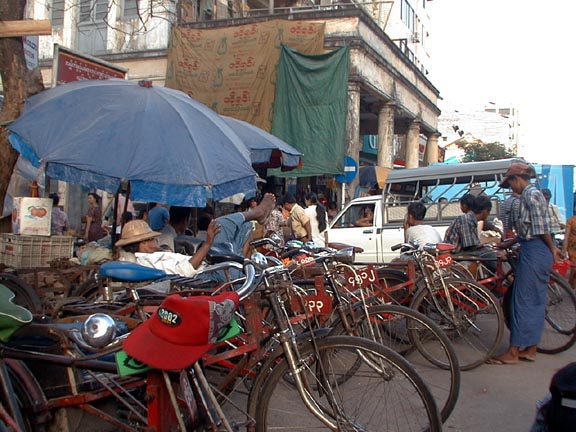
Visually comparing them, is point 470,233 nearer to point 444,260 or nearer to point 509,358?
point 444,260

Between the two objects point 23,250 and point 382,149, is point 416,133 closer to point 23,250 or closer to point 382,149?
point 382,149

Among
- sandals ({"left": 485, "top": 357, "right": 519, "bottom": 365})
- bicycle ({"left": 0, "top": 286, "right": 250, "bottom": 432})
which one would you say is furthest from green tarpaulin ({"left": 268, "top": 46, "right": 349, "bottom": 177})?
bicycle ({"left": 0, "top": 286, "right": 250, "bottom": 432})

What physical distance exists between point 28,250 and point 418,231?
4.23 meters

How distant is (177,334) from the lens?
2.14m

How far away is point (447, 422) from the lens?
3857mm

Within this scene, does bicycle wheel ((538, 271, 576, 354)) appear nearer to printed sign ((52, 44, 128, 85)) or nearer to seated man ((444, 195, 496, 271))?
seated man ((444, 195, 496, 271))

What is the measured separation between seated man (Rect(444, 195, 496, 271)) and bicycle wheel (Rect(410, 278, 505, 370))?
3.40 feet

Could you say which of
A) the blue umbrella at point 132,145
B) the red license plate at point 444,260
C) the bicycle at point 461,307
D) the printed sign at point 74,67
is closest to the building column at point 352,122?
the printed sign at point 74,67

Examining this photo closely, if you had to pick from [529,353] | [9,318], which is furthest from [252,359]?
[529,353]

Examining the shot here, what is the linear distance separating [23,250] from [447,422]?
4.40 metres

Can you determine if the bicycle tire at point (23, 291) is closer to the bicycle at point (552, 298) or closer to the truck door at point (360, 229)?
the bicycle at point (552, 298)

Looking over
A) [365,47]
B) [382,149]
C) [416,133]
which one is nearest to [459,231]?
[365,47]

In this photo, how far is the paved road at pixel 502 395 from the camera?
3859 mm

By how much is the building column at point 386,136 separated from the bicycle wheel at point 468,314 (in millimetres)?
11841
